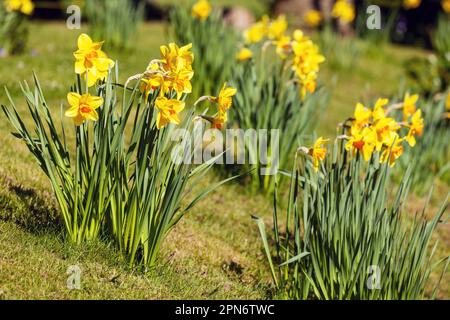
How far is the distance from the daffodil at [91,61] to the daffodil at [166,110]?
0.27 meters

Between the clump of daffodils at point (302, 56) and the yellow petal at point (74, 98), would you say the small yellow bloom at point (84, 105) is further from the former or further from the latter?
the clump of daffodils at point (302, 56)

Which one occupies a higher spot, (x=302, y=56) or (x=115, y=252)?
(x=302, y=56)

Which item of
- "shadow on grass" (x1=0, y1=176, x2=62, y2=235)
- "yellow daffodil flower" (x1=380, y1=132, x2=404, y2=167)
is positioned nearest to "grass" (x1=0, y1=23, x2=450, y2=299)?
"shadow on grass" (x1=0, y1=176, x2=62, y2=235)

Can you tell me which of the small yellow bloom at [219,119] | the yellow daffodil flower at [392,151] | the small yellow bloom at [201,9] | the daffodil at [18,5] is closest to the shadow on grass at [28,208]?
the small yellow bloom at [219,119]

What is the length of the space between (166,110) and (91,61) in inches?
15.0

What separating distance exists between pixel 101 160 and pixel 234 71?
7.08 ft

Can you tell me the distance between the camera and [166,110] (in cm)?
283

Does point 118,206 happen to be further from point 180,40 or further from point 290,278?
point 180,40

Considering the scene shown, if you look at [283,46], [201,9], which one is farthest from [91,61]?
[201,9]

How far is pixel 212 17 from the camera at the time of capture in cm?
591

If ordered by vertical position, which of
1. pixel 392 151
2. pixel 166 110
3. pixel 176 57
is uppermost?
pixel 176 57

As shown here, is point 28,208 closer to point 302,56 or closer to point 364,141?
point 364,141

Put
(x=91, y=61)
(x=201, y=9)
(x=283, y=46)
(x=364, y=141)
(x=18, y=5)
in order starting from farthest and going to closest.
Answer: (x=18, y=5), (x=201, y=9), (x=283, y=46), (x=364, y=141), (x=91, y=61)

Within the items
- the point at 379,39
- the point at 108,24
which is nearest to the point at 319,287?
the point at 108,24
